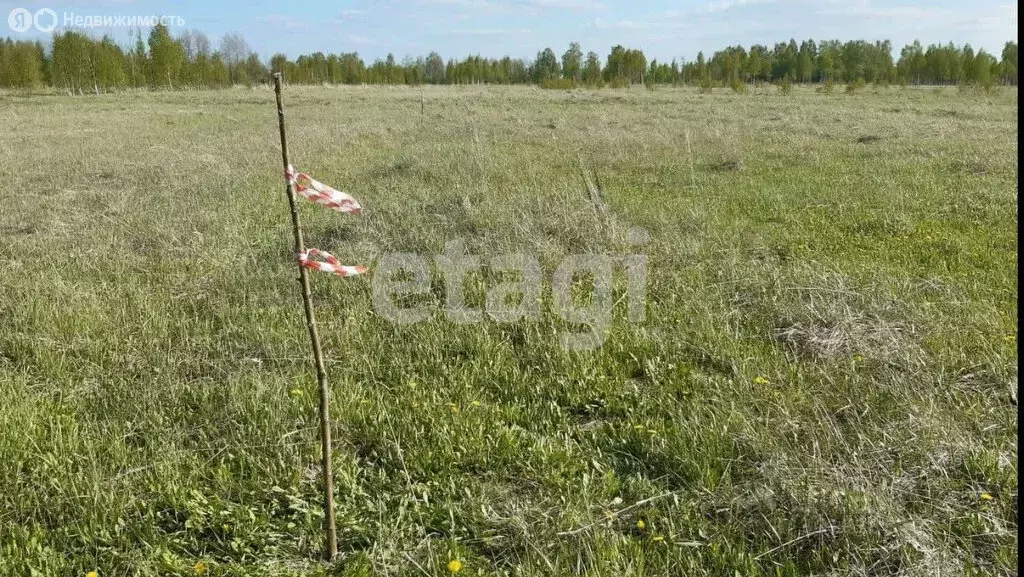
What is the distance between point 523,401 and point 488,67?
10834 centimetres

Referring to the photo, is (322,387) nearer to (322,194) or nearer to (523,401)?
(322,194)

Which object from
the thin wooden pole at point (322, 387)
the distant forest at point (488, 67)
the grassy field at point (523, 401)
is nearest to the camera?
the thin wooden pole at point (322, 387)

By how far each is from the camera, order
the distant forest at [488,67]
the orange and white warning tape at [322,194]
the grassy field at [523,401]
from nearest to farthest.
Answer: the orange and white warning tape at [322,194] < the grassy field at [523,401] < the distant forest at [488,67]

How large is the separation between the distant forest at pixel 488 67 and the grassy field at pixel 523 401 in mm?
33069

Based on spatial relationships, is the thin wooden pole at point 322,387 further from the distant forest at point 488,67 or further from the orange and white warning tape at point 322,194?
the distant forest at point 488,67

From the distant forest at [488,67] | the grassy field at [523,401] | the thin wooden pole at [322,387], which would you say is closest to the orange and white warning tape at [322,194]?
the thin wooden pole at [322,387]

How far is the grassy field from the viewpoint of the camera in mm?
2699

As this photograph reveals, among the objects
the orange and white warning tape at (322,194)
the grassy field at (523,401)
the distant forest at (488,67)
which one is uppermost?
the distant forest at (488,67)

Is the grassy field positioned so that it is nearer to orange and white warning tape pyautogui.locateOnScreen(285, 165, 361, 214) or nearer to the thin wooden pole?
the thin wooden pole

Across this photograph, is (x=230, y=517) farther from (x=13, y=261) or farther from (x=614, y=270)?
(x=13, y=261)

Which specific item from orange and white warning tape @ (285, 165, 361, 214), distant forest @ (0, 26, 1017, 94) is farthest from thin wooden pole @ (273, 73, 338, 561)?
distant forest @ (0, 26, 1017, 94)

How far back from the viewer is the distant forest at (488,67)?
2159 inches

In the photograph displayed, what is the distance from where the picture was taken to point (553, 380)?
4082 mm

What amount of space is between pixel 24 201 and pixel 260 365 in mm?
7930
